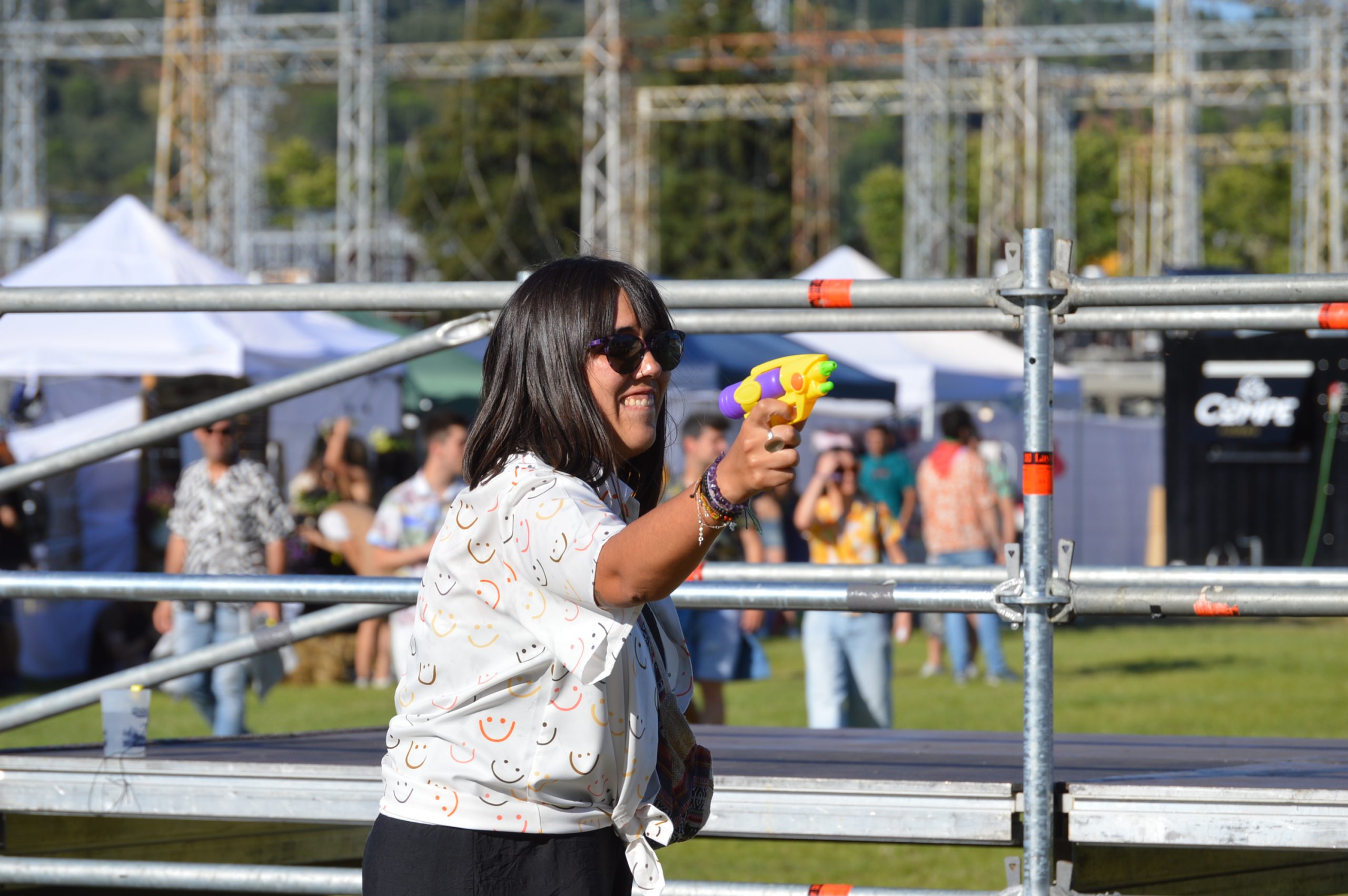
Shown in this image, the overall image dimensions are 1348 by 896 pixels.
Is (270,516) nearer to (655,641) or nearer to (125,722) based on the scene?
(125,722)

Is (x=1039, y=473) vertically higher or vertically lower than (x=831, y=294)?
lower

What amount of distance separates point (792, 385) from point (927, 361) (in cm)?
1475

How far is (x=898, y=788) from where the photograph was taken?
3.03 meters

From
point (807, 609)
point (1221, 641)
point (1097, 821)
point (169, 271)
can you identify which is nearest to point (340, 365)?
point (807, 609)

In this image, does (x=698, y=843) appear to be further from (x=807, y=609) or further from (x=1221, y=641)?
(x=1221, y=641)

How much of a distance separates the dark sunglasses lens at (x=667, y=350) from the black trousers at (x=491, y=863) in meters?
0.68

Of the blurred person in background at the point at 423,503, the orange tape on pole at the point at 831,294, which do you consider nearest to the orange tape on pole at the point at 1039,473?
the orange tape on pole at the point at 831,294

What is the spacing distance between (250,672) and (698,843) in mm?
2415

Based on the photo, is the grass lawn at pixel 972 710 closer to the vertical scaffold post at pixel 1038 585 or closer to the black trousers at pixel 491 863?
the vertical scaffold post at pixel 1038 585

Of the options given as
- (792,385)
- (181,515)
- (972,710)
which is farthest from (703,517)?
(972,710)

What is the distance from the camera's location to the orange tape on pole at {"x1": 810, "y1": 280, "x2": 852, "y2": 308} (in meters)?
3.08

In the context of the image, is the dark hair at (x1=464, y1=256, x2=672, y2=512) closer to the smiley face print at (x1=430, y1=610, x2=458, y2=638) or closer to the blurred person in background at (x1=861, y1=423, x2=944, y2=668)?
the smiley face print at (x1=430, y1=610, x2=458, y2=638)

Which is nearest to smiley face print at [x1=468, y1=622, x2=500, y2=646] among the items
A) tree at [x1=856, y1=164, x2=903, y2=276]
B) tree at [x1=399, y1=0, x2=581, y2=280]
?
tree at [x1=399, y1=0, x2=581, y2=280]

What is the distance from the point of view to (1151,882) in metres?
3.28
